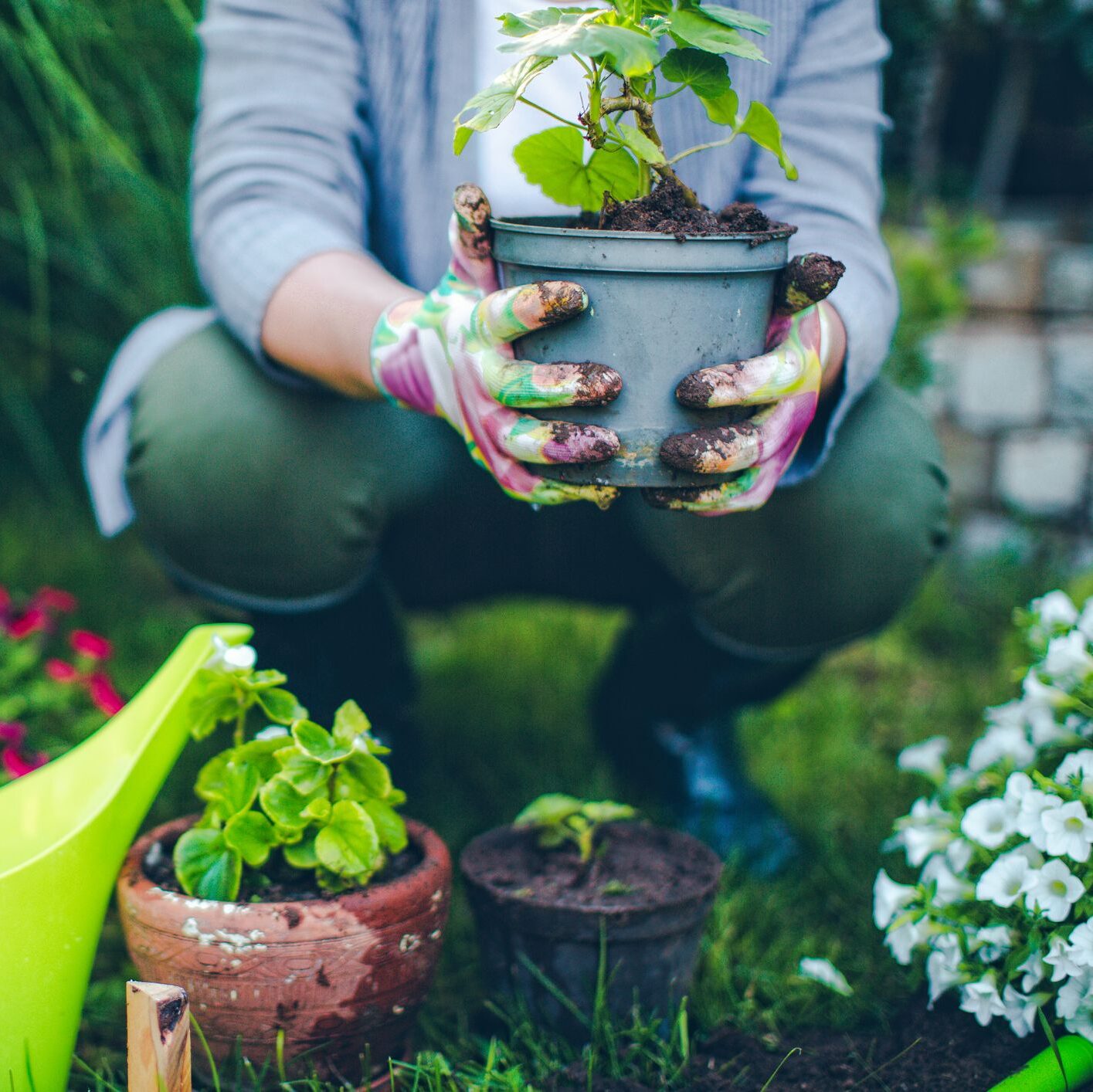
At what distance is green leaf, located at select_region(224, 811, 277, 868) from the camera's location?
35.6 inches

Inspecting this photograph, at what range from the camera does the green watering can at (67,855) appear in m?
0.84

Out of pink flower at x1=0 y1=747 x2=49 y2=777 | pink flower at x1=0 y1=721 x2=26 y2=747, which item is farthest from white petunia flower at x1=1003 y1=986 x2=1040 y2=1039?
pink flower at x1=0 y1=721 x2=26 y2=747

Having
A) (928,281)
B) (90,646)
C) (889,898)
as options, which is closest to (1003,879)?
(889,898)

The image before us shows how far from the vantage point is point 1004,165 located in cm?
278

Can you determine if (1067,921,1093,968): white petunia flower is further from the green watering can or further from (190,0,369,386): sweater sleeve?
(190,0,369,386): sweater sleeve

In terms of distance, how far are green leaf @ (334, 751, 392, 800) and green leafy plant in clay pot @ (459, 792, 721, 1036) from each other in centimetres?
16

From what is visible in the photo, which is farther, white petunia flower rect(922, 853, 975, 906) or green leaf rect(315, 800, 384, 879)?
white petunia flower rect(922, 853, 975, 906)

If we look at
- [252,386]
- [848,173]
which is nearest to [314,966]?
[252,386]

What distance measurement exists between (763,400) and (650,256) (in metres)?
0.15

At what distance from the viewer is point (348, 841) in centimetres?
90

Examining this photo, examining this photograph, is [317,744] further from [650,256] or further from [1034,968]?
[1034,968]

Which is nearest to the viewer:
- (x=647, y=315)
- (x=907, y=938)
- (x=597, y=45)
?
(x=597, y=45)

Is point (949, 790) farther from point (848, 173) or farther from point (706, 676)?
point (848, 173)

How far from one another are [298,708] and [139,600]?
1.39 m
